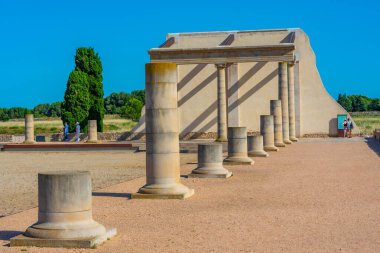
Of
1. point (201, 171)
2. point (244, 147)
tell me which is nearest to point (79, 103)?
point (244, 147)

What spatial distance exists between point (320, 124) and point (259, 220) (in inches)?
1454

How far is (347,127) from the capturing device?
1791 inches

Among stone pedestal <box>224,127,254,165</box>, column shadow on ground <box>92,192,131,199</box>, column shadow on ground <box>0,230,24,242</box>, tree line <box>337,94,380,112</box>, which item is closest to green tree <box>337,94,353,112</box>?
tree line <box>337,94,380,112</box>

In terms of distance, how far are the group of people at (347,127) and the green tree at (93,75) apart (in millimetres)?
22525

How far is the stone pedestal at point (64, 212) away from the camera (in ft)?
29.1

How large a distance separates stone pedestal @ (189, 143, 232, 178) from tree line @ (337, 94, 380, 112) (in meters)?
134

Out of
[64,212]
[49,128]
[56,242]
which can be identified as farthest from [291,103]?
[49,128]

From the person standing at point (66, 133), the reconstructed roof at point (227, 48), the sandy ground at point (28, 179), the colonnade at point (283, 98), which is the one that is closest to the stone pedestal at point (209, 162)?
the sandy ground at point (28, 179)

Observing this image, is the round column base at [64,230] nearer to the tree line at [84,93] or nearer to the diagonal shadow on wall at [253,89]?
the diagonal shadow on wall at [253,89]

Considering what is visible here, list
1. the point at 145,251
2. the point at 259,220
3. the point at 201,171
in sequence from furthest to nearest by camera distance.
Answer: the point at 201,171 → the point at 259,220 → the point at 145,251

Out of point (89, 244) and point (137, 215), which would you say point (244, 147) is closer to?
point (137, 215)

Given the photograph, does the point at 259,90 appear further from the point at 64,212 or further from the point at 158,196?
the point at 64,212

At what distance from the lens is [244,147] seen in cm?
2341

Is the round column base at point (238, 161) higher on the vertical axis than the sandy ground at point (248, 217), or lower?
higher
